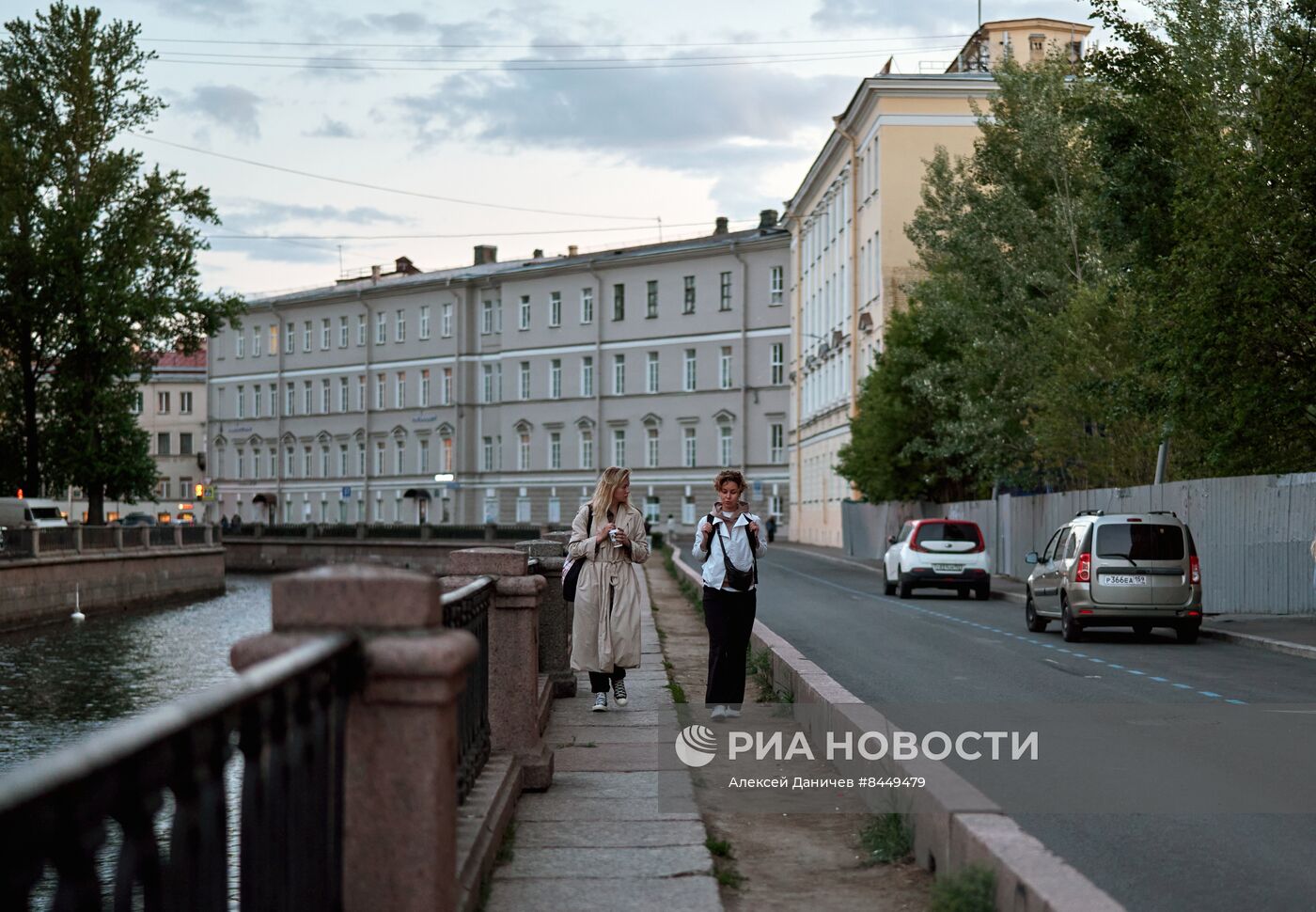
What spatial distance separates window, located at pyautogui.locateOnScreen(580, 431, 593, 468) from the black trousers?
86527mm

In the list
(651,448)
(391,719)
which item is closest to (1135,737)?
(391,719)

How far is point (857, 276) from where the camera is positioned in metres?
69.0

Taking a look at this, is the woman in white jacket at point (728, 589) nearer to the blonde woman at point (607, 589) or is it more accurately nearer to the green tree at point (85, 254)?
the blonde woman at point (607, 589)

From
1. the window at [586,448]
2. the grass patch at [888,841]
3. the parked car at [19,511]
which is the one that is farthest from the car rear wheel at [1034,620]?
the window at [586,448]

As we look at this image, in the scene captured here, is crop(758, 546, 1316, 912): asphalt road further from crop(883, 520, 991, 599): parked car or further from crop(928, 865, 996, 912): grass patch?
crop(883, 520, 991, 599): parked car

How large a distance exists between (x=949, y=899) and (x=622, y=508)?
24.4 feet

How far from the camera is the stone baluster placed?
434 centimetres

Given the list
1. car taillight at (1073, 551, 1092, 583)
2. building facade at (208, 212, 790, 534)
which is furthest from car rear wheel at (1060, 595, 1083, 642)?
building facade at (208, 212, 790, 534)

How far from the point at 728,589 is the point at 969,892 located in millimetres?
6597

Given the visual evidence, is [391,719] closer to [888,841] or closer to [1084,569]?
[888,841]

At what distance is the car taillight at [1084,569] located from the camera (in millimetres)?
23250

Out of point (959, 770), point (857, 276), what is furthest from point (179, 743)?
point (857, 276)

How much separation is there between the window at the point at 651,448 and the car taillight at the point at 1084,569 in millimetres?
73111

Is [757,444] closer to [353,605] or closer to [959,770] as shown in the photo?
[959,770]
